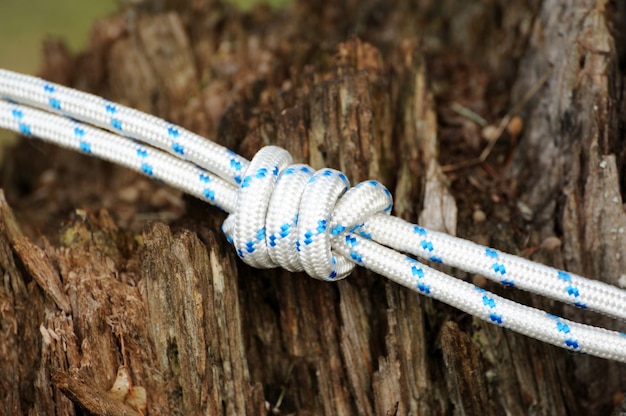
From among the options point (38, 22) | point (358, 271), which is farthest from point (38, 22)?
Result: point (358, 271)

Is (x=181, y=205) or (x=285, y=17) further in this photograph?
(x=285, y=17)

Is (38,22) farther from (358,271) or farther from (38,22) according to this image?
(358,271)

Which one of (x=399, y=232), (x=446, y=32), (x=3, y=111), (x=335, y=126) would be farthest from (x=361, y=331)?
(x=446, y=32)

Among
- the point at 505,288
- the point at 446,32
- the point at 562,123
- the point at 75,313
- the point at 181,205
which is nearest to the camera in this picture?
the point at 75,313

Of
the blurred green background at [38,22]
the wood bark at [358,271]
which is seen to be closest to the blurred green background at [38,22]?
the blurred green background at [38,22]

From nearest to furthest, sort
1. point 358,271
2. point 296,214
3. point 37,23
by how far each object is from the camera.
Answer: point 296,214, point 358,271, point 37,23

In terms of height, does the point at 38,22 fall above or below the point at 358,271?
above

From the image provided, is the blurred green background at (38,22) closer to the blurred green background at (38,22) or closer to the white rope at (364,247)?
the blurred green background at (38,22)

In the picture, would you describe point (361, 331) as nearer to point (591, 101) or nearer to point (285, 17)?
point (591, 101)
